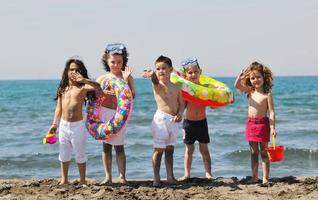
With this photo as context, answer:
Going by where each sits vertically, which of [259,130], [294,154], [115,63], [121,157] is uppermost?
[115,63]

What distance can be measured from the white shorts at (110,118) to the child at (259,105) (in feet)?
4.92

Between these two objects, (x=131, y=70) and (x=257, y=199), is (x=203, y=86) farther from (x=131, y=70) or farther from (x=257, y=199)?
(x=257, y=199)

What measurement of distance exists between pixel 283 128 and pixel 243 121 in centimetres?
312

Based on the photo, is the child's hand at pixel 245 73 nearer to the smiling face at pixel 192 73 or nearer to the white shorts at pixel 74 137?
the smiling face at pixel 192 73

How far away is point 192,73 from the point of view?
7.11m

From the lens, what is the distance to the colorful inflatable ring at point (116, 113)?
21.5 ft

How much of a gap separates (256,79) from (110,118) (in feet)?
5.84

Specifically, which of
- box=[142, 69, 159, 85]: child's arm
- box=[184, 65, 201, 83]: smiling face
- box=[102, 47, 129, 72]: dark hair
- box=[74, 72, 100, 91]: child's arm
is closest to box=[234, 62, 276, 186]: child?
box=[184, 65, 201, 83]: smiling face

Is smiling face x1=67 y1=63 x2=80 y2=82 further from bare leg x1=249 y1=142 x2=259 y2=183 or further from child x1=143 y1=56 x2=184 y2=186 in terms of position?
bare leg x1=249 y1=142 x2=259 y2=183

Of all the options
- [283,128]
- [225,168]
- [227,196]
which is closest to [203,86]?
[227,196]

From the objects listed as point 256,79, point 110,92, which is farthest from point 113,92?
point 256,79

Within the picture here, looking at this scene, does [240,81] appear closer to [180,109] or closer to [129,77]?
[180,109]

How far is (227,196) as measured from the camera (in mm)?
6328

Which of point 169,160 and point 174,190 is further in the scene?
point 169,160
